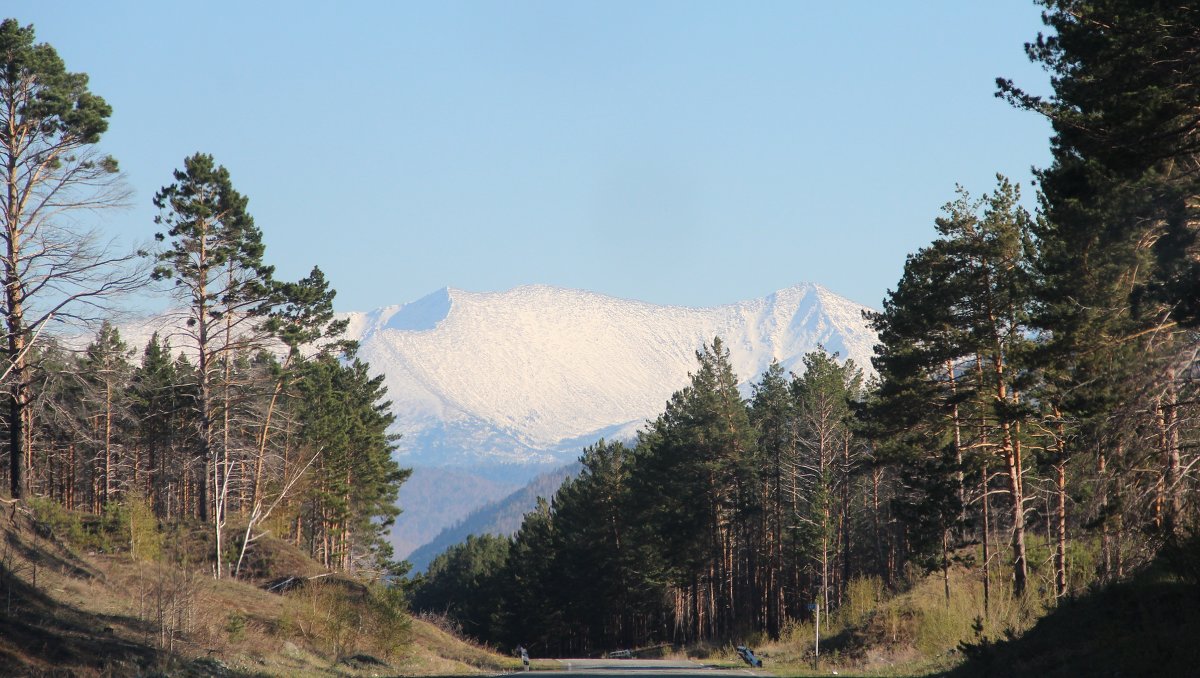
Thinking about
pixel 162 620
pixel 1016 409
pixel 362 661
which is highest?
pixel 1016 409

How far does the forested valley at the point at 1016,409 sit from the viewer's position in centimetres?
1814

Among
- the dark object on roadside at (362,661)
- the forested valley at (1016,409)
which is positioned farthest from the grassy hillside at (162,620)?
the forested valley at (1016,409)

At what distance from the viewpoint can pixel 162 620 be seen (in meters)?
22.8

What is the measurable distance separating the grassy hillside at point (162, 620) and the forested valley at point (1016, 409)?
1553 centimetres

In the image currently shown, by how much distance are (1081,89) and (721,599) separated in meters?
62.0

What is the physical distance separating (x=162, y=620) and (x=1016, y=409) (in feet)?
67.7

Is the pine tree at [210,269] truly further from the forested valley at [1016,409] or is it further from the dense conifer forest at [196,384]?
the forested valley at [1016,409]

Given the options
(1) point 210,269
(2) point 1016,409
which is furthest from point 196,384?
(2) point 1016,409

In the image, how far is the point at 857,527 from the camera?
7475cm

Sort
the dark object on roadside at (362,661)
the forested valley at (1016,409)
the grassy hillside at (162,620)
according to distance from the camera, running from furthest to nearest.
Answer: the dark object on roadside at (362,661)
the grassy hillside at (162,620)
the forested valley at (1016,409)

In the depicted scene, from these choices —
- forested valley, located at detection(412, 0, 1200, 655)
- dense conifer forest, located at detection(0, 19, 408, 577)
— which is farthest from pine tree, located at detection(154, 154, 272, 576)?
forested valley, located at detection(412, 0, 1200, 655)

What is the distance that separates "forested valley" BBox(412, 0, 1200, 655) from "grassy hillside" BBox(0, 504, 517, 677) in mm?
15532

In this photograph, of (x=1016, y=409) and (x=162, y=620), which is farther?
(x=1016, y=409)

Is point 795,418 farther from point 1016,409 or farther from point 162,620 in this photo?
point 162,620
